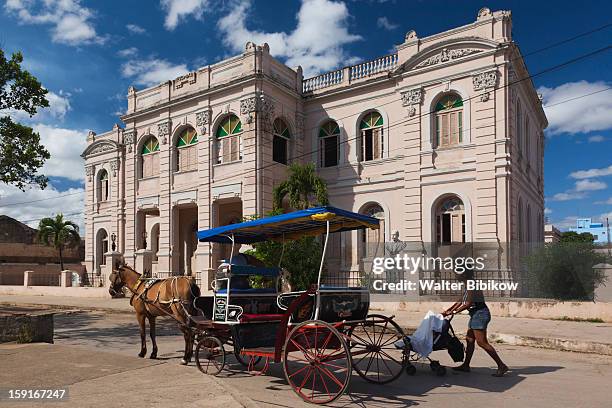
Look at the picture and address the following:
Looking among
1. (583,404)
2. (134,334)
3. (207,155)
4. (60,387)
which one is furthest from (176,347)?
(207,155)

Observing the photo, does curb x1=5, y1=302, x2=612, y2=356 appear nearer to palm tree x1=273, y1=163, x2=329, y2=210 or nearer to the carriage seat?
the carriage seat

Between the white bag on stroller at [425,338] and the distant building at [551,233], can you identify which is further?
the distant building at [551,233]

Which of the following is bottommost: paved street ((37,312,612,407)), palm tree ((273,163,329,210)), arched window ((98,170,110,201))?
paved street ((37,312,612,407))

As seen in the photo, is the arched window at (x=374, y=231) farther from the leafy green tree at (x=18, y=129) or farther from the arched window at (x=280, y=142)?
the leafy green tree at (x=18, y=129)

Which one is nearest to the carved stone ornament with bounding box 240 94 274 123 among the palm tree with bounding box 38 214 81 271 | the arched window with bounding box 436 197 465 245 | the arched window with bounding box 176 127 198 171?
the arched window with bounding box 176 127 198 171

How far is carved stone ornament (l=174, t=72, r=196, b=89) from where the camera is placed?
27.3 metres

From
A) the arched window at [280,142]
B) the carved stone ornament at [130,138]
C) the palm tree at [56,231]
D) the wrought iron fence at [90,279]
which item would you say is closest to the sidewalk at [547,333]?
the arched window at [280,142]

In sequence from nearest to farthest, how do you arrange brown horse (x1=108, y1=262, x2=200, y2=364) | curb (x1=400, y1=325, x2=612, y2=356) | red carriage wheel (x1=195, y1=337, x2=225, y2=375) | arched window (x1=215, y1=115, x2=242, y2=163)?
red carriage wheel (x1=195, y1=337, x2=225, y2=375)
brown horse (x1=108, y1=262, x2=200, y2=364)
curb (x1=400, y1=325, x2=612, y2=356)
arched window (x1=215, y1=115, x2=242, y2=163)

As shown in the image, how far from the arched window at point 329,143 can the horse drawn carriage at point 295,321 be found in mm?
16908

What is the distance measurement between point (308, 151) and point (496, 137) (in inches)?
369

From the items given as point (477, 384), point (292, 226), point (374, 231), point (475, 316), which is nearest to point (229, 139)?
point (374, 231)

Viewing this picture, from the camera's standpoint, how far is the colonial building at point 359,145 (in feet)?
68.7

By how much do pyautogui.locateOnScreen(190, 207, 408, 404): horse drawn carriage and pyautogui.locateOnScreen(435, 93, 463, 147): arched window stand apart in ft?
47.7

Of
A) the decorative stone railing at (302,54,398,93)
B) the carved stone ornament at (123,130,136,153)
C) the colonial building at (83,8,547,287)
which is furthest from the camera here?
the carved stone ornament at (123,130,136,153)
